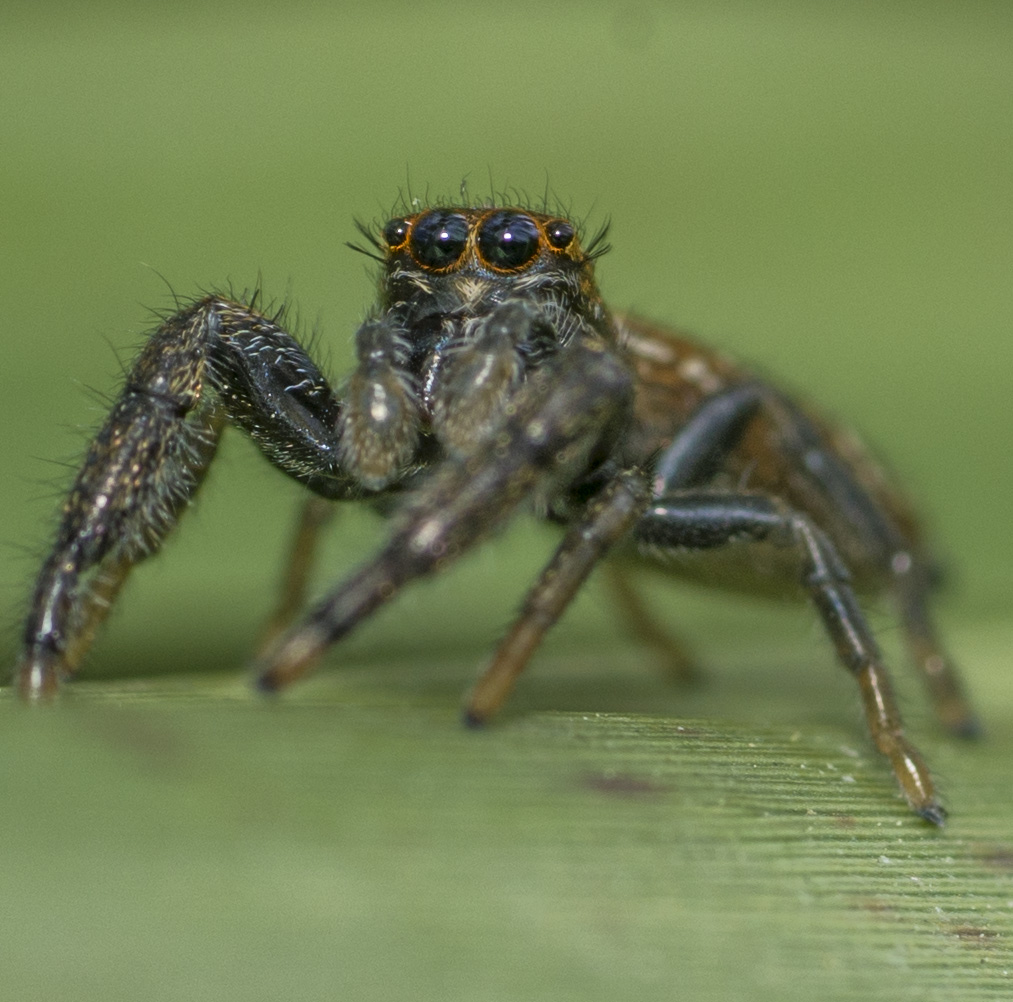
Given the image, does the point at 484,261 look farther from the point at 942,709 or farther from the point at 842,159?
the point at 842,159

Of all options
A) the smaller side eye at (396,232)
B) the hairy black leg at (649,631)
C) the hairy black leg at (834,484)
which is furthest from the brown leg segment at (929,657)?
the smaller side eye at (396,232)

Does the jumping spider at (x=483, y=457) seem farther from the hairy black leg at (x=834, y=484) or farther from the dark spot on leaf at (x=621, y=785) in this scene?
the dark spot on leaf at (x=621, y=785)

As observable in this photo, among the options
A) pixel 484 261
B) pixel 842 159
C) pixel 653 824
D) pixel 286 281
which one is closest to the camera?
pixel 653 824

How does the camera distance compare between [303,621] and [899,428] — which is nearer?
[303,621]

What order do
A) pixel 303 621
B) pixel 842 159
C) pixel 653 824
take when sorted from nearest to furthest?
pixel 653 824
pixel 303 621
pixel 842 159

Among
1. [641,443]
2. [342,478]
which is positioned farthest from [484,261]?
[641,443]

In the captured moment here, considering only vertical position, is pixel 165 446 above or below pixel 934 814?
above

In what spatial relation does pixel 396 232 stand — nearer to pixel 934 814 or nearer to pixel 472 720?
pixel 472 720

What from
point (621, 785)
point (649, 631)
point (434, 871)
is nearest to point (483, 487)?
point (621, 785)
